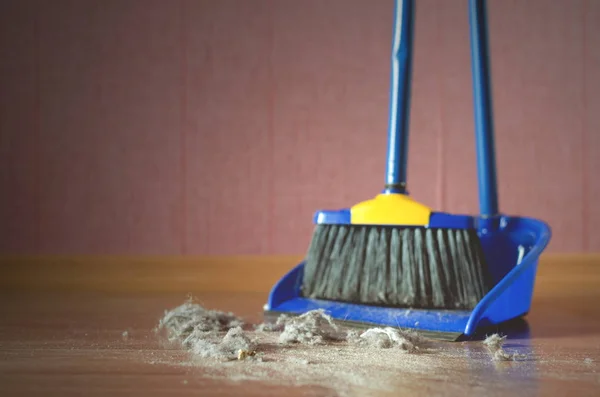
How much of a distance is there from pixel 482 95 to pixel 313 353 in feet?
1.87

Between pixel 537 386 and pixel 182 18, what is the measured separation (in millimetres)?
1108

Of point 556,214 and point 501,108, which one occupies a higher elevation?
point 501,108

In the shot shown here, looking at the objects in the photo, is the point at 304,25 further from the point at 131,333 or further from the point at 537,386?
the point at 537,386

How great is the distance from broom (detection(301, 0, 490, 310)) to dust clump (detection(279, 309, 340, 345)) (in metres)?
0.10

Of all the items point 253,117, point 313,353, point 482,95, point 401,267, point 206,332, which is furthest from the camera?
point 253,117

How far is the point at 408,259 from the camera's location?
80 cm

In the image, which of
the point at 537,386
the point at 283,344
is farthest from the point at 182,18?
the point at 537,386

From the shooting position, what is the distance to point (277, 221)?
1279 mm

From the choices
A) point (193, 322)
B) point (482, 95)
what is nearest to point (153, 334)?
point (193, 322)

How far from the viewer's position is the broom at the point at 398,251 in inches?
30.8

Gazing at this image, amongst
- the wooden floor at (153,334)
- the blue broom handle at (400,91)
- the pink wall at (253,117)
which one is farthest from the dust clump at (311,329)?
the pink wall at (253,117)

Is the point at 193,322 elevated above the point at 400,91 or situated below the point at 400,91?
below

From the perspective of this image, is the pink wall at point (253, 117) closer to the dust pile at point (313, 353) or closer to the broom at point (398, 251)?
the broom at point (398, 251)

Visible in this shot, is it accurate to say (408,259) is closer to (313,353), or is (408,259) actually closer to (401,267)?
(401,267)
